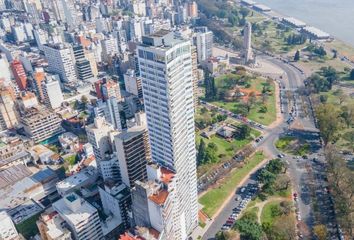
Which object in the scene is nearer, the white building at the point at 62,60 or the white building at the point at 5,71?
the white building at the point at 5,71

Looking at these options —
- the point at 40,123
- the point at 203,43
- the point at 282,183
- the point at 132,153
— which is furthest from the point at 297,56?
the point at 40,123

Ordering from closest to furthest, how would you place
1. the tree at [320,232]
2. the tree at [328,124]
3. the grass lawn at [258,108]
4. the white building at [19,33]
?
the tree at [320,232] → the tree at [328,124] → the grass lawn at [258,108] → the white building at [19,33]

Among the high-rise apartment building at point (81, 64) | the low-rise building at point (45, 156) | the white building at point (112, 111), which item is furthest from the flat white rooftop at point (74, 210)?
the high-rise apartment building at point (81, 64)

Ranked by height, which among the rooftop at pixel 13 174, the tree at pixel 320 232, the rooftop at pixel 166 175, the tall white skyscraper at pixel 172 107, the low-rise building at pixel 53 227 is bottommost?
the tree at pixel 320 232

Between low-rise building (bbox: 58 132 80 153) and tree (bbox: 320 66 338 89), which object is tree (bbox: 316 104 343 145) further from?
low-rise building (bbox: 58 132 80 153)

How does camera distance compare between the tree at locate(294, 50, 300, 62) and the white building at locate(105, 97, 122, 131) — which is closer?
the white building at locate(105, 97, 122, 131)

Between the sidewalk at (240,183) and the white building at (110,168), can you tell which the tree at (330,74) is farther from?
the white building at (110,168)

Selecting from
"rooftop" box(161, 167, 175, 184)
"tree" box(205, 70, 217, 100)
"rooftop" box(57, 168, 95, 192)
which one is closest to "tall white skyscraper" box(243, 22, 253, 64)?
"tree" box(205, 70, 217, 100)
